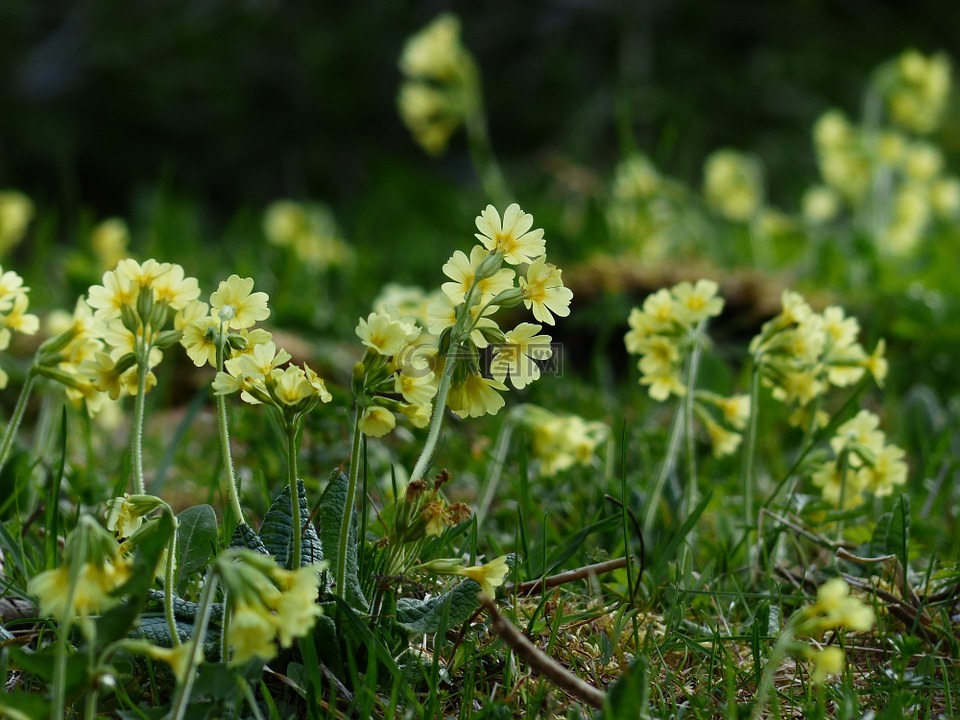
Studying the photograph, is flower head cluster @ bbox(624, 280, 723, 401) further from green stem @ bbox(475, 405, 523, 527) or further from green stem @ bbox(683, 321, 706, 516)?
green stem @ bbox(475, 405, 523, 527)

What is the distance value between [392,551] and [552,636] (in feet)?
0.74

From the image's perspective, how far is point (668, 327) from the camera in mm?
1641

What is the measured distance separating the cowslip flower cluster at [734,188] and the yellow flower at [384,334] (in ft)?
9.71

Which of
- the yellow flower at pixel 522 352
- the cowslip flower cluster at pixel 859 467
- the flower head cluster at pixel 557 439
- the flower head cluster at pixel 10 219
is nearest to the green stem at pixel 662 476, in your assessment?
the flower head cluster at pixel 557 439

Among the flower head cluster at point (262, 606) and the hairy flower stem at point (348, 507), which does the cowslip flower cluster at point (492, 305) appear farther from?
the flower head cluster at point (262, 606)

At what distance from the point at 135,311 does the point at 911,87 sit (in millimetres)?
3408

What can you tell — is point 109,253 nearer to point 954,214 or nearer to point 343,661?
point 343,661

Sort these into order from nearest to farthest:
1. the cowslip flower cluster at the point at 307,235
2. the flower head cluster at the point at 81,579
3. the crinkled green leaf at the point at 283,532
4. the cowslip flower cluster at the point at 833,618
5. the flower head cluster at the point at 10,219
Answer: the flower head cluster at the point at 81,579 < the cowslip flower cluster at the point at 833,618 < the crinkled green leaf at the point at 283,532 < the flower head cluster at the point at 10,219 < the cowslip flower cluster at the point at 307,235

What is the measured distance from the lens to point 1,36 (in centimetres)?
570

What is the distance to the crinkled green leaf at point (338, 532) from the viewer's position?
128cm

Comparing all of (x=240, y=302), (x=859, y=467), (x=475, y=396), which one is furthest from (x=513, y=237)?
(x=859, y=467)

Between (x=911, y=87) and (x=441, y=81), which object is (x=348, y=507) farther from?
(x=911, y=87)

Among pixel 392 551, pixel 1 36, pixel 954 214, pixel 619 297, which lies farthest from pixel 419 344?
pixel 1 36

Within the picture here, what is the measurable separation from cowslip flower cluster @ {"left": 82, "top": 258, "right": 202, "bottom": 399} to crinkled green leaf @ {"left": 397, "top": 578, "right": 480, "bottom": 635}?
1.38ft
